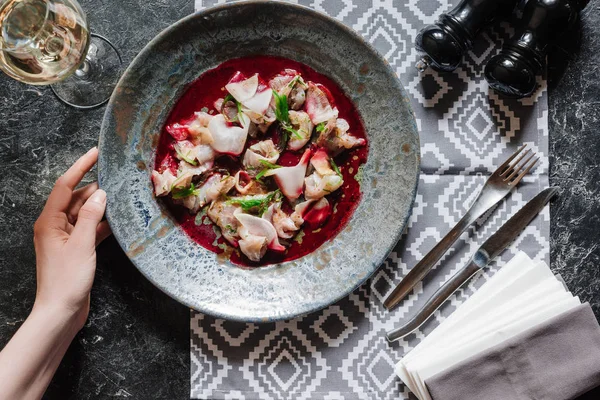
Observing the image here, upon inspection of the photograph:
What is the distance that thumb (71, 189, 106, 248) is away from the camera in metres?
1.13

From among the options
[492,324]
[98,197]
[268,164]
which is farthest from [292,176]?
A: [492,324]

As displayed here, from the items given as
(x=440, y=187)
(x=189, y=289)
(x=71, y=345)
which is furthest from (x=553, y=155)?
(x=71, y=345)

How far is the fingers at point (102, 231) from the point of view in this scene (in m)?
1.21

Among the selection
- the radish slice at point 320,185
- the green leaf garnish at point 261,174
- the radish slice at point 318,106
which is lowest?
the green leaf garnish at point 261,174

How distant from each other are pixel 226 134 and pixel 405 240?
0.43 m

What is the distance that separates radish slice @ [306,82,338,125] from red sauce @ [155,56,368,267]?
2 cm

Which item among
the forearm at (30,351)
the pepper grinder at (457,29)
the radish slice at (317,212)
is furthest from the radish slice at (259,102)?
the forearm at (30,351)

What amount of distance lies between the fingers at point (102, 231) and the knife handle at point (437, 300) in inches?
24.5

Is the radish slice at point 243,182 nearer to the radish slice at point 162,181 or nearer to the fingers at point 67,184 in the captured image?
the radish slice at point 162,181

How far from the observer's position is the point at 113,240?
126 cm

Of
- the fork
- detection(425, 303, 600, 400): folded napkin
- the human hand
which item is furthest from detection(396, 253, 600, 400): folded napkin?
the human hand

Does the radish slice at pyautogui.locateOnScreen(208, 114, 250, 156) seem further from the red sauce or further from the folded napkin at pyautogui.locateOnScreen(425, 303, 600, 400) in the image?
the folded napkin at pyautogui.locateOnScreen(425, 303, 600, 400)

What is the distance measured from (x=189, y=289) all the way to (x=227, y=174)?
0.25 meters

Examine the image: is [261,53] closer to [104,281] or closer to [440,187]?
[440,187]
